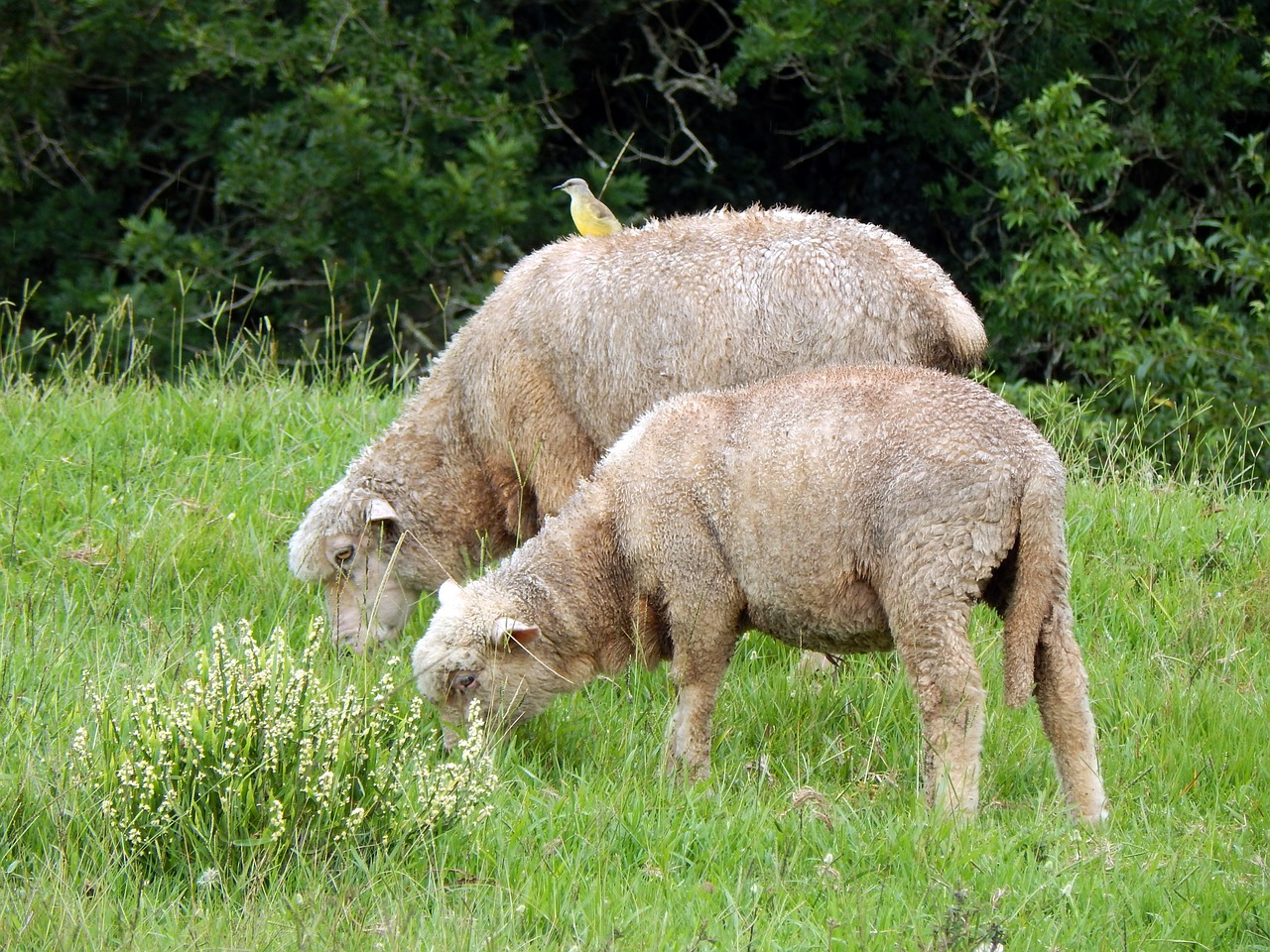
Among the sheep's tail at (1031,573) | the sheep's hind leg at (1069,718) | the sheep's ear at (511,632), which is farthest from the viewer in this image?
the sheep's ear at (511,632)

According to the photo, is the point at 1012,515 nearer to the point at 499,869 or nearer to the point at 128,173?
the point at 499,869

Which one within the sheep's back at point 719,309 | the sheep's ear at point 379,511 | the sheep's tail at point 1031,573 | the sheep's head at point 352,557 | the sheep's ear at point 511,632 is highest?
the sheep's back at point 719,309

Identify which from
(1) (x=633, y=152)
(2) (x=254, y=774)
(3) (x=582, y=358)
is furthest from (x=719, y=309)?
(1) (x=633, y=152)

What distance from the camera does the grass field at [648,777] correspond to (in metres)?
3.82

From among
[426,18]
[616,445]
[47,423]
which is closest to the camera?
[616,445]

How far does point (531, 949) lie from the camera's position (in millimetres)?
3688

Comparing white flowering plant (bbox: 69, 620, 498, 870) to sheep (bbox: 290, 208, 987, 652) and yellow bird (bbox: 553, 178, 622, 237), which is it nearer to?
sheep (bbox: 290, 208, 987, 652)

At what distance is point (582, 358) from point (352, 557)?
1283 mm

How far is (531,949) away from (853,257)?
3.05 m

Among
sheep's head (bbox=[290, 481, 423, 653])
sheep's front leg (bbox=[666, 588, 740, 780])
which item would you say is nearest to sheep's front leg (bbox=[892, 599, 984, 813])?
sheep's front leg (bbox=[666, 588, 740, 780])

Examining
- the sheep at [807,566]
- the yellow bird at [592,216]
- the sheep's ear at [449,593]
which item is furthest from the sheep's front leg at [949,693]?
the yellow bird at [592,216]

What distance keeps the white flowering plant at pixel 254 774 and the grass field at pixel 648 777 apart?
57 millimetres

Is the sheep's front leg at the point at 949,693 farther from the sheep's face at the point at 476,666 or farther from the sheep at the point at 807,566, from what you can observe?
the sheep's face at the point at 476,666

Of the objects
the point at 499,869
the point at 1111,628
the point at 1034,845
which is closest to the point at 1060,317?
the point at 1111,628
